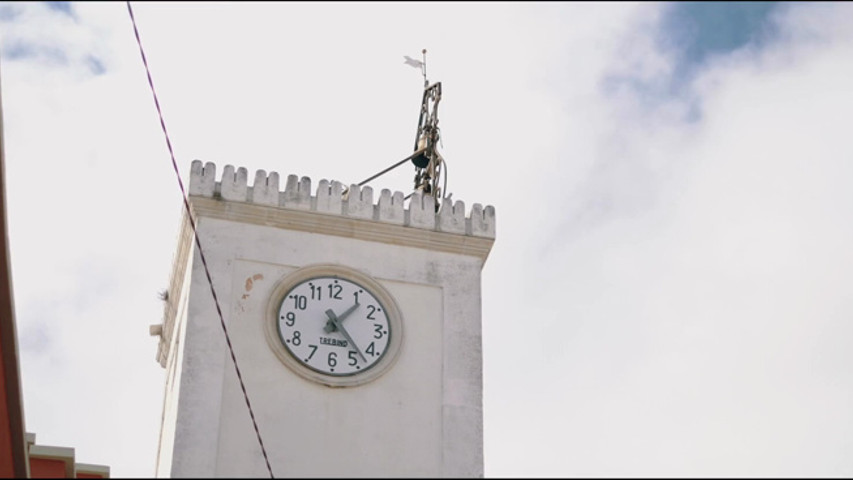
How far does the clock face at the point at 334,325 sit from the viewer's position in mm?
21406

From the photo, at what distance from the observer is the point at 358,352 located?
2158 cm

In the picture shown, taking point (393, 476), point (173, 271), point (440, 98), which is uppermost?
point (440, 98)

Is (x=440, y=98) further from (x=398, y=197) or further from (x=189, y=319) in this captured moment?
(x=189, y=319)

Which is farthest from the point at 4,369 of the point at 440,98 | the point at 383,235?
the point at 440,98

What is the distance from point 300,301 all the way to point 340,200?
63.4 inches

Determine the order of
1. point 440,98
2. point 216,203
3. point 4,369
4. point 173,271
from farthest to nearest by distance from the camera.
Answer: point 440,98
point 173,271
point 216,203
point 4,369

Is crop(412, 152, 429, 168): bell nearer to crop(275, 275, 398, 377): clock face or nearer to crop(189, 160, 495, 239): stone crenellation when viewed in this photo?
crop(189, 160, 495, 239): stone crenellation

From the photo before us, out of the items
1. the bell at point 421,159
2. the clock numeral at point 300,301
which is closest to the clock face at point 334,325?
the clock numeral at point 300,301

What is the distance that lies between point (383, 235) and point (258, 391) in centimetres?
282

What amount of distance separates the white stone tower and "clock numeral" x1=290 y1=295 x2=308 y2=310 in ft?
0.06

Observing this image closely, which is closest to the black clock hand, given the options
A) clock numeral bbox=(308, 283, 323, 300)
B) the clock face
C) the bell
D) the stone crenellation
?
the clock face

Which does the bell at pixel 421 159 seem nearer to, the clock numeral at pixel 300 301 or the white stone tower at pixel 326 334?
the white stone tower at pixel 326 334

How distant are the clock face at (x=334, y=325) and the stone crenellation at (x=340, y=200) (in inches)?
41.0

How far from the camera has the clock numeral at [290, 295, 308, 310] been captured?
21.7 metres
